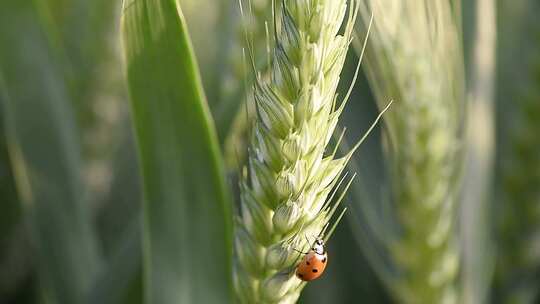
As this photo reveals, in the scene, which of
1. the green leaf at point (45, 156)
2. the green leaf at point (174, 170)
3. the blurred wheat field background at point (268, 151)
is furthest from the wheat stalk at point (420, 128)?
the green leaf at point (45, 156)

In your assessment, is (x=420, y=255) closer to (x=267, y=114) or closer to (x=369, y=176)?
Answer: (x=369, y=176)

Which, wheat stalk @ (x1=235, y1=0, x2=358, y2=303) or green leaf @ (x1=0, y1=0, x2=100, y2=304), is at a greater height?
wheat stalk @ (x1=235, y1=0, x2=358, y2=303)

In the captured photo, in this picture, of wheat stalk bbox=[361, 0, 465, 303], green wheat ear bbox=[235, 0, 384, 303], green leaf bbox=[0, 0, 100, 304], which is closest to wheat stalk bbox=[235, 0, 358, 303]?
green wheat ear bbox=[235, 0, 384, 303]

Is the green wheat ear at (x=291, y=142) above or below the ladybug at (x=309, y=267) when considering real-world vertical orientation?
above

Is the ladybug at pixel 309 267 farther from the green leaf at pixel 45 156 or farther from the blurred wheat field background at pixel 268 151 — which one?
the green leaf at pixel 45 156

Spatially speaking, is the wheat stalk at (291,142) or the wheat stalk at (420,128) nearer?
A: the wheat stalk at (291,142)

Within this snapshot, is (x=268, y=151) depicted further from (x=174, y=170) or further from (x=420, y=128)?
(x=420, y=128)

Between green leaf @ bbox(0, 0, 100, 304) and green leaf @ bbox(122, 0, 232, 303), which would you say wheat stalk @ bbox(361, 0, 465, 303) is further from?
green leaf @ bbox(0, 0, 100, 304)
